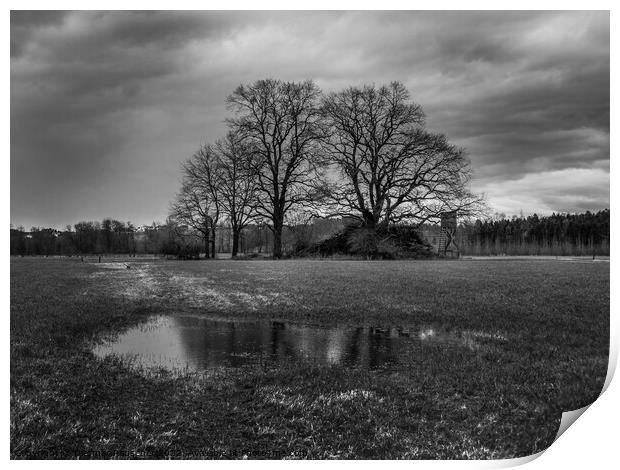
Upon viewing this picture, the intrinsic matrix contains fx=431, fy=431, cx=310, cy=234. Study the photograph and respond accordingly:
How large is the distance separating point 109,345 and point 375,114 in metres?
9.70

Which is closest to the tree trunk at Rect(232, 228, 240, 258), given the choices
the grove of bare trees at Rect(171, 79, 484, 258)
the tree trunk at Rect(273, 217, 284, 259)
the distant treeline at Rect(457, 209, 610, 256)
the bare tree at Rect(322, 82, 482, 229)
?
the grove of bare trees at Rect(171, 79, 484, 258)

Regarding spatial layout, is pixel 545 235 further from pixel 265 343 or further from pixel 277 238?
pixel 277 238

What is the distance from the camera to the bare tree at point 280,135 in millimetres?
8773

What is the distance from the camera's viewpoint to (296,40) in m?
6.20

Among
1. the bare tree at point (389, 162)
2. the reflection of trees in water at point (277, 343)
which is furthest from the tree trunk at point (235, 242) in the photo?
the reflection of trees in water at point (277, 343)

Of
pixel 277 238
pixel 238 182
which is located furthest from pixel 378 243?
pixel 238 182

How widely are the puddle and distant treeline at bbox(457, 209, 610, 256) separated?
223cm

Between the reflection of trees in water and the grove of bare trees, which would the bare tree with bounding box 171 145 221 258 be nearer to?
the grove of bare trees

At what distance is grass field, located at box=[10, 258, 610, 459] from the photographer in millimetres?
3982

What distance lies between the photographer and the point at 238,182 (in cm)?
1390

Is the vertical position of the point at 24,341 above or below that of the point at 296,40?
below

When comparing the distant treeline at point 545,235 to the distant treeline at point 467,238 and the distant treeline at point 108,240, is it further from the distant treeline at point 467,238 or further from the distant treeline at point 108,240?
the distant treeline at point 108,240

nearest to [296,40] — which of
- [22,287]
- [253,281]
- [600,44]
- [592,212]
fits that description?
[600,44]
